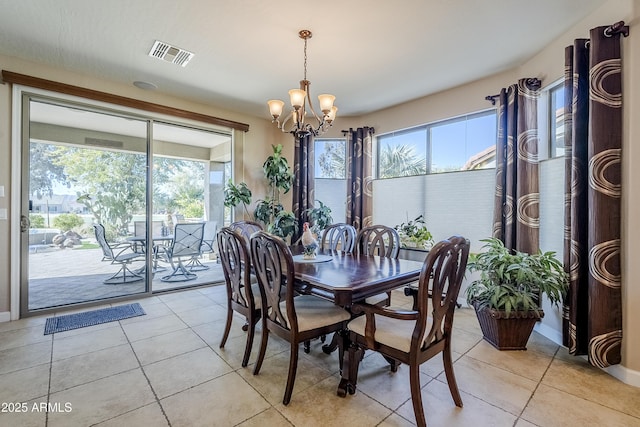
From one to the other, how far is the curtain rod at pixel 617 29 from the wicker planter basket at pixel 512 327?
214 cm

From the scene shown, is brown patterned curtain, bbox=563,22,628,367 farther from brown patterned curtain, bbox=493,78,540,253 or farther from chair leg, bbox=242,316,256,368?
chair leg, bbox=242,316,256,368

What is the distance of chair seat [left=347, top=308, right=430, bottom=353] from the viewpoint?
5.40 feet

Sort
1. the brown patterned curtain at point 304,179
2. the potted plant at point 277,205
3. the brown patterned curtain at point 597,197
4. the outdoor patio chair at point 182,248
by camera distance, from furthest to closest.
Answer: the brown patterned curtain at point 304,179
the potted plant at point 277,205
the outdoor patio chair at point 182,248
the brown patterned curtain at point 597,197

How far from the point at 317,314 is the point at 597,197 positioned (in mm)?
2169

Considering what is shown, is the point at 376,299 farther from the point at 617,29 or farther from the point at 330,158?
the point at 330,158

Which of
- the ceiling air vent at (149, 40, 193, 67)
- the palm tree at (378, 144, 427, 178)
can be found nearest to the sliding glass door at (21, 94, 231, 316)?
the ceiling air vent at (149, 40, 193, 67)

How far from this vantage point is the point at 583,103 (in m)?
2.27

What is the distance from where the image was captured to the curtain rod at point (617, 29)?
2.02m

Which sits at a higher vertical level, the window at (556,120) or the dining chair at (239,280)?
the window at (556,120)

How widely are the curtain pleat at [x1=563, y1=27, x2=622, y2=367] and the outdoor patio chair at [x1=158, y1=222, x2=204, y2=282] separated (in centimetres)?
454

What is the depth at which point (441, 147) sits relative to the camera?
404 cm

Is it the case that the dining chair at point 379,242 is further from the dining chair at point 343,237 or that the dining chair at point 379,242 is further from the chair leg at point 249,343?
the chair leg at point 249,343

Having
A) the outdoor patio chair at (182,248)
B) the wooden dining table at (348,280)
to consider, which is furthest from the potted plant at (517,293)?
the outdoor patio chair at (182,248)

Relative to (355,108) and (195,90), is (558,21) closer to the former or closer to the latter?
(355,108)
